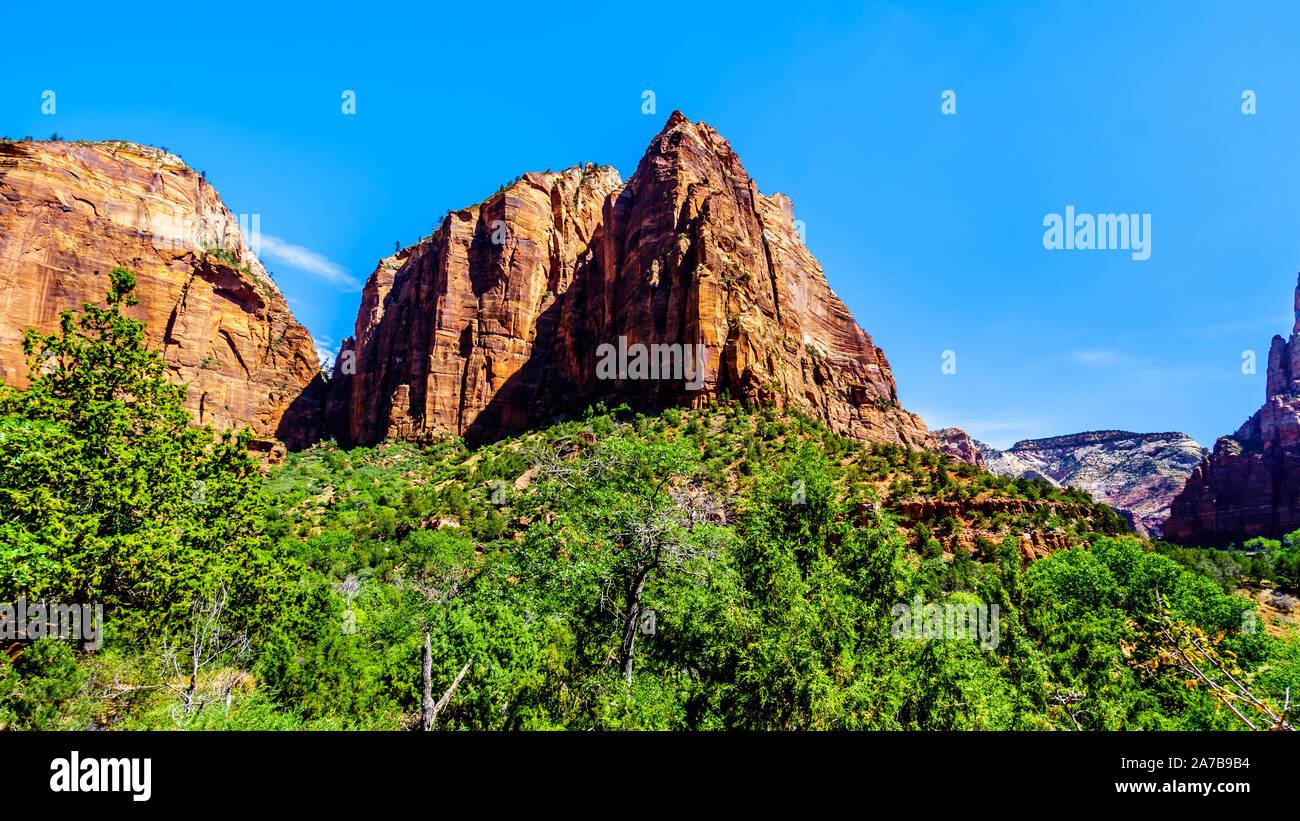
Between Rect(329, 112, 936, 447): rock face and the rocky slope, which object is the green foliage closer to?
Rect(329, 112, 936, 447): rock face

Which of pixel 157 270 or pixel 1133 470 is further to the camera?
pixel 1133 470

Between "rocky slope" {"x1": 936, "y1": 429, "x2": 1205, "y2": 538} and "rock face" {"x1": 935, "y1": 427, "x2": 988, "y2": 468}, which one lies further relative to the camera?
"rock face" {"x1": 935, "y1": 427, "x2": 988, "y2": 468}

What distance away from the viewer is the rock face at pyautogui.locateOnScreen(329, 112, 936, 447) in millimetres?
58656

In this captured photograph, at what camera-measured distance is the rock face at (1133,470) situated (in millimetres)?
147875

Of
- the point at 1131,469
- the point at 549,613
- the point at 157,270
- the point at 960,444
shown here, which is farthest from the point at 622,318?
the point at 1131,469

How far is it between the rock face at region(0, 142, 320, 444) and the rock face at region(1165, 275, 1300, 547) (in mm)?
169472

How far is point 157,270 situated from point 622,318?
Result: 62.7 meters

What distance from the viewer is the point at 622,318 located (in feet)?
224

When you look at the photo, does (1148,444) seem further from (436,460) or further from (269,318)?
(269,318)

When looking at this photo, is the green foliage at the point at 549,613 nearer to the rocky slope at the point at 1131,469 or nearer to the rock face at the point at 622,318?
the rock face at the point at 622,318

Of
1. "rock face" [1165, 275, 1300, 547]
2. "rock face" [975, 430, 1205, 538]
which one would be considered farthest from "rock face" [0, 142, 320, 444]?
"rock face" [1165, 275, 1300, 547]

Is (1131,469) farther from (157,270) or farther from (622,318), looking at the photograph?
(157,270)
